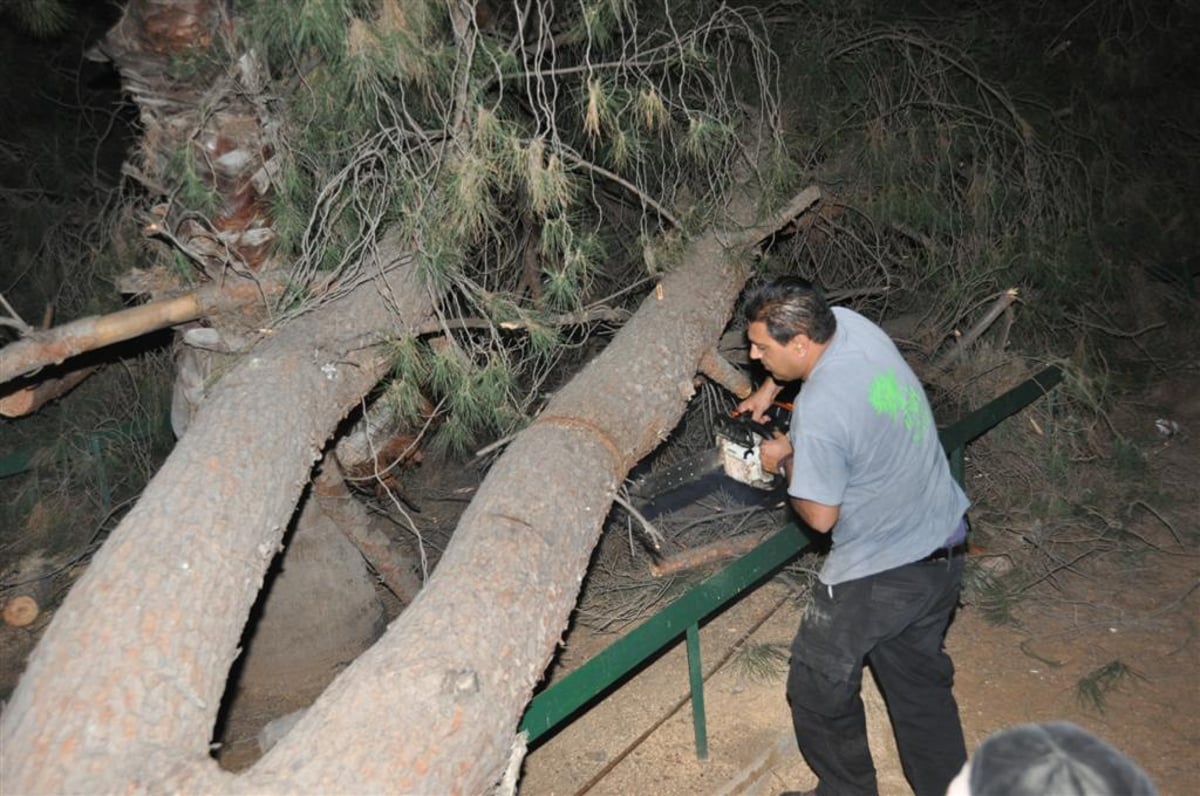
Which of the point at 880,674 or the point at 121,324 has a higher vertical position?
the point at 121,324

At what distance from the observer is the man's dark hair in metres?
2.70

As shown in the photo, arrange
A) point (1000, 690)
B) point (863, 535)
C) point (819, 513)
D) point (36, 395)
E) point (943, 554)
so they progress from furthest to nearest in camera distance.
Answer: point (36, 395)
point (1000, 690)
point (943, 554)
point (863, 535)
point (819, 513)

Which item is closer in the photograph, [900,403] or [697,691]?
[900,403]

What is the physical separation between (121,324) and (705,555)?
270cm

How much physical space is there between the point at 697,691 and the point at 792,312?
1319 millimetres

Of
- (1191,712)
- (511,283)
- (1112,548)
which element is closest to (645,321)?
(511,283)

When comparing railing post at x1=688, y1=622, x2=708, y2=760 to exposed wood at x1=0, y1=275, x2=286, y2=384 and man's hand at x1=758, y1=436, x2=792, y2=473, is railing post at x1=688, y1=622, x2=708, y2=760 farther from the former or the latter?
exposed wood at x1=0, y1=275, x2=286, y2=384

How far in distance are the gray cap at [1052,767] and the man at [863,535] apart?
1347mm

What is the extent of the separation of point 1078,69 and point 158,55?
5001 mm

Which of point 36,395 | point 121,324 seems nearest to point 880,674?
point 121,324

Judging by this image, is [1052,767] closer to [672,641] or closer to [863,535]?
[863,535]

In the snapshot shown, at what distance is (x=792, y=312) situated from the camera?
8.87ft

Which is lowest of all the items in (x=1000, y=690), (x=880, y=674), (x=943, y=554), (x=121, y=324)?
(x=1000, y=690)

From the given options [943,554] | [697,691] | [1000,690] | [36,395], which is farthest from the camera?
[36,395]
